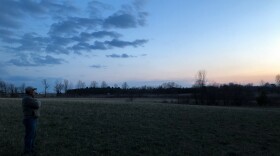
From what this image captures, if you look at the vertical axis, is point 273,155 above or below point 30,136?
below

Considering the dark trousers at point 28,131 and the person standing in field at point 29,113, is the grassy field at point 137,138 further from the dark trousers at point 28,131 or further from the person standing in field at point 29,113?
the person standing in field at point 29,113

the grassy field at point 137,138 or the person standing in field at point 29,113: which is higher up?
the person standing in field at point 29,113

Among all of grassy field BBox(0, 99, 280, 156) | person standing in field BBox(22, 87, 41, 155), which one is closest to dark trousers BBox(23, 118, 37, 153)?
person standing in field BBox(22, 87, 41, 155)

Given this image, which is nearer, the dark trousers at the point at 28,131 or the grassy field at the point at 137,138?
the dark trousers at the point at 28,131

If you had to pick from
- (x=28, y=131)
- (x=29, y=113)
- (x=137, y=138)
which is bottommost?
(x=137, y=138)

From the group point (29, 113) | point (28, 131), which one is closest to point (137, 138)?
point (28, 131)

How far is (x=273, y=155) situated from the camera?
56.5ft

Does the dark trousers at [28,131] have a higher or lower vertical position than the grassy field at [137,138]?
higher

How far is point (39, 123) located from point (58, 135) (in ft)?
14.3

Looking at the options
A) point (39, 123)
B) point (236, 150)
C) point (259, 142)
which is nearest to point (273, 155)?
point (236, 150)

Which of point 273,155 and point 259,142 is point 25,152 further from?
point 259,142

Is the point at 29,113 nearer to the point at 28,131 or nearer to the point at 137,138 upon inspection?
the point at 28,131

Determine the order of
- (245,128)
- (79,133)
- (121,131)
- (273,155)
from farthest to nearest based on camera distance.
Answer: (245,128), (121,131), (79,133), (273,155)

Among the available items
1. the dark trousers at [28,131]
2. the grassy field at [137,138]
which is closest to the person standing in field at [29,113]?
the dark trousers at [28,131]
